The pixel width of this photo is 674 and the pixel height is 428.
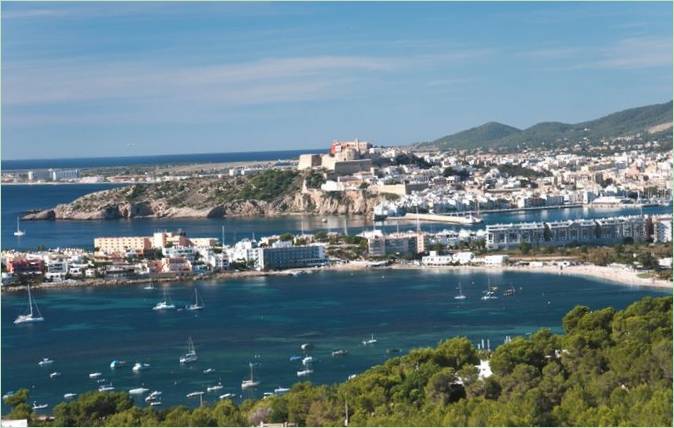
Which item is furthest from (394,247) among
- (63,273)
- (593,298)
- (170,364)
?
(170,364)

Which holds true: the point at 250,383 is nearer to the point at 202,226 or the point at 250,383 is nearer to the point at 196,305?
the point at 196,305

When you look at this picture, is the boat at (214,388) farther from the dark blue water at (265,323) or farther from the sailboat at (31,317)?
the sailboat at (31,317)

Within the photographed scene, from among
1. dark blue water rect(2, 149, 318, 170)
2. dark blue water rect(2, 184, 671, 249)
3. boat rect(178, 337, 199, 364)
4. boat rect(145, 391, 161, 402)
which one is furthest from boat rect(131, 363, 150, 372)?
dark blue water rect(2, 149, 318, 170)

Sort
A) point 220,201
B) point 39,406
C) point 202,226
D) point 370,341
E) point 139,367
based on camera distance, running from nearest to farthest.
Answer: point 39,406, point 139,367, point 370,341, point 202,226, point 220,201

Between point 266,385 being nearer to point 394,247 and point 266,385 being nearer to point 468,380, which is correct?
point 468,380

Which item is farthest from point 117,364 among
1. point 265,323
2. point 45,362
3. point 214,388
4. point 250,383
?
point 265,323

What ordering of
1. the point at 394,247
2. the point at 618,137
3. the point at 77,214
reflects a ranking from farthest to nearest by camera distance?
the point at 618,137
the point at 77,214
the point at 394,247
